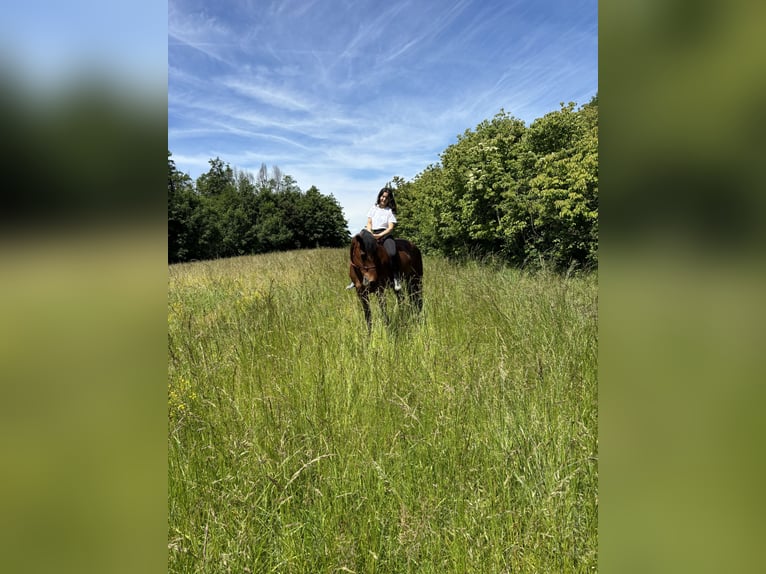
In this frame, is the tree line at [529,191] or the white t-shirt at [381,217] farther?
the tree line at [529,191]

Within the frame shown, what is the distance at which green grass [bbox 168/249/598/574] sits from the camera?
140 centimetres

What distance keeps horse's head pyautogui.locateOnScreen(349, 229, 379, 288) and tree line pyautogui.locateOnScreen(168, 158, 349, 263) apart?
29.7 metres

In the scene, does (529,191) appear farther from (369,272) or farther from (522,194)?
(369,272)

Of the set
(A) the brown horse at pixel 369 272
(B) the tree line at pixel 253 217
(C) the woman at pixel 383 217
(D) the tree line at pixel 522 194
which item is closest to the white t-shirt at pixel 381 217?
(C) the woman at pixel 383 217

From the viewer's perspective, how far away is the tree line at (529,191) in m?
8.55

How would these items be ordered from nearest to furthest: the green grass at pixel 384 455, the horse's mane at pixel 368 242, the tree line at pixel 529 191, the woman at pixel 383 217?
the green grass at pixel 384 455
the horse's mane at pixel 368 242
the woman at pixel 383 217
the tree line at pixel 529 191

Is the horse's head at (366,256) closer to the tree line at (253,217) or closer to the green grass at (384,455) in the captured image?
the green grass at (384,455)

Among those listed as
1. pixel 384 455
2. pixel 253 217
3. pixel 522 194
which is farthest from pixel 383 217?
pixel 253 217

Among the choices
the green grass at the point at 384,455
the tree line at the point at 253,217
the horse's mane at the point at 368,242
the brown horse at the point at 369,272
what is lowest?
the green grass at the point at 384,455

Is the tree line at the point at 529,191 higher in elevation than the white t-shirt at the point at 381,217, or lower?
higher

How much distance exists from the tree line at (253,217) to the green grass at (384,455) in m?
31.7
